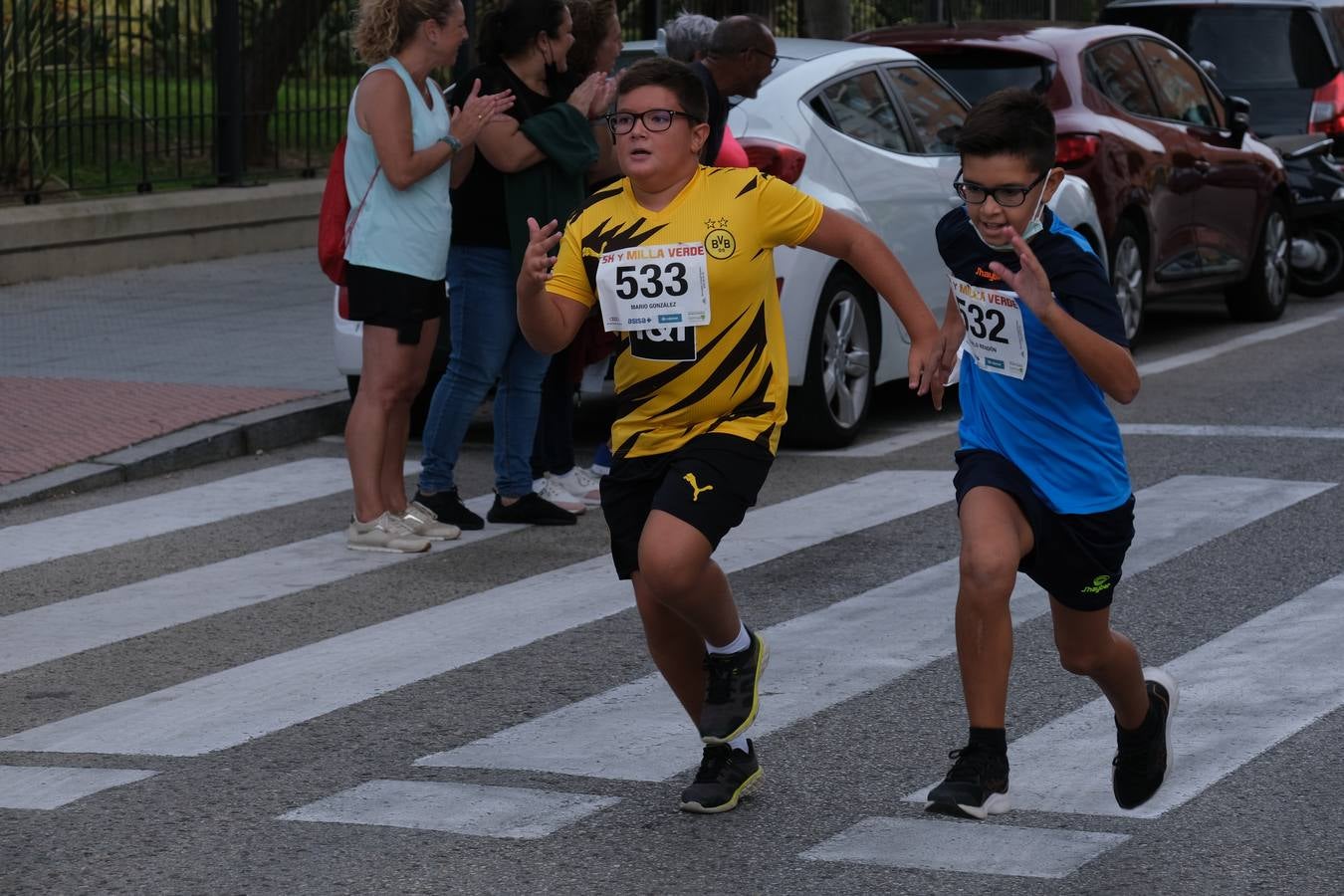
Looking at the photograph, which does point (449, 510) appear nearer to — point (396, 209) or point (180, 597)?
point (396, 209)

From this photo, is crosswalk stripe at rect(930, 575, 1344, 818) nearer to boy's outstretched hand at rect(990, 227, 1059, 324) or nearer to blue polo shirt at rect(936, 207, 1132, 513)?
blue polo shirt at rect(936, 207, 1132, 513)

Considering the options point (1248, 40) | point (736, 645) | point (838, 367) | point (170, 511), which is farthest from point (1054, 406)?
point (1248, 40)

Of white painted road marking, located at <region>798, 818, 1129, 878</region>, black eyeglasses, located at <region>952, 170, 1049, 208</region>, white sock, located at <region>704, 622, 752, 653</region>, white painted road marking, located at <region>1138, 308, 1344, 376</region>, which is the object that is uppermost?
black eyeglasses, located at <region>952, 170, 1049, 208</region>

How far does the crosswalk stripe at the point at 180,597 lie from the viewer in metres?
6.57

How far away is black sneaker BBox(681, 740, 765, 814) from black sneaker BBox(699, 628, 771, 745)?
4 centimetres

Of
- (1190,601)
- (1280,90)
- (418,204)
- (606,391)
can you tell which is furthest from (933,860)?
(1280,90)

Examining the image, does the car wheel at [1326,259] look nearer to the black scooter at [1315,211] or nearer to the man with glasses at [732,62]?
the black scooter at [1315,211]

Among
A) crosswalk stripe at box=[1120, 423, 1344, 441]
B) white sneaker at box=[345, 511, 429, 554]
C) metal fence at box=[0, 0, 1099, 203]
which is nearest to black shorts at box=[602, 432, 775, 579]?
white sneaker at box=[345, 511, 429, 554]

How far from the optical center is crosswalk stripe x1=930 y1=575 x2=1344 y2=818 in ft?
16.4

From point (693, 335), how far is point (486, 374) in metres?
3.25

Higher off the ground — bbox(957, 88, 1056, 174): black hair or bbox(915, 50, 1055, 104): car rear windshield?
bbox(957, 88, 1056, 174): black hair

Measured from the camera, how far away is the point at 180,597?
7105 mm

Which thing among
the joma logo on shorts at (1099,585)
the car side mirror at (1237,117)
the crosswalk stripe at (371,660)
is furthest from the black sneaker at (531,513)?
the car side mirror at (1237,117)

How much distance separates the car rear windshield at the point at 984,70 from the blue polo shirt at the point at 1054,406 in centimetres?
777
